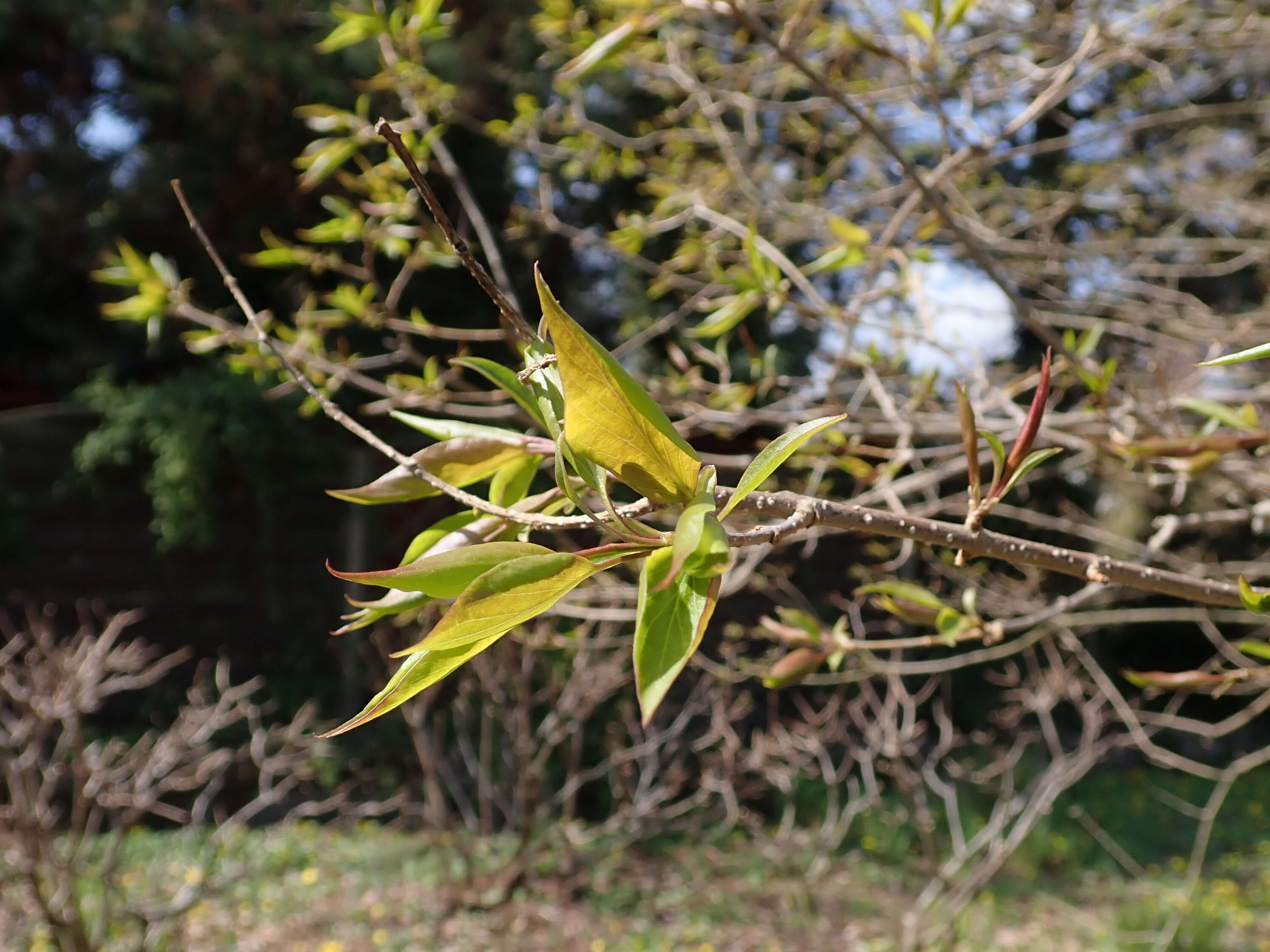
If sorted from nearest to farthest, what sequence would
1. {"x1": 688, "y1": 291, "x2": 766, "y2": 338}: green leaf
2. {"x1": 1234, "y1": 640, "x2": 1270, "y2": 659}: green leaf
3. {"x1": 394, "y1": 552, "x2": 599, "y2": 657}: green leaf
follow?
{"x1": 394, "y1": 552, "x2": 599, "y2": 657}: green leaf < {"x1": 1234, "y1": 640, "x2": 1270, "y2": 659}: green leaf < {"x1": 688, "y1": 291, "x2": 766, "y2": 338}: green leaf

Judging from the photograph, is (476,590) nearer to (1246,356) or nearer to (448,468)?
(448,468)

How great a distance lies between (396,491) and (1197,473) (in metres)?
1.22

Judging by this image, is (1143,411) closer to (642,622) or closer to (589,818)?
(642,622)

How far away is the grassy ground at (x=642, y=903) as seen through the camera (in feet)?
14.1

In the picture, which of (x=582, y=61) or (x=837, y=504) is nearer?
(x=837, y=504)

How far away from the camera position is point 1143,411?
181cm

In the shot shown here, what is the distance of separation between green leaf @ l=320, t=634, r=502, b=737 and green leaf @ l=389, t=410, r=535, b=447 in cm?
21

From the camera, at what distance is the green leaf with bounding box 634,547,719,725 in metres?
0.44

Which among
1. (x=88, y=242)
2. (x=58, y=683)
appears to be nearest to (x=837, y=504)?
(x=58, y=683)

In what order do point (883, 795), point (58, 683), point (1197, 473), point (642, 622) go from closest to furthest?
1. point (642, 622)
2. point (1197, 473)
3. point (58, 683)
4. point (883, 795)

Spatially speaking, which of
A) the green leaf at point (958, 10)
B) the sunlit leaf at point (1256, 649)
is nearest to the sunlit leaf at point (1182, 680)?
the sunlit leaf at point (1256, 649)

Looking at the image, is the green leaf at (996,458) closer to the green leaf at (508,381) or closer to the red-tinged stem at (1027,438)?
the red-tinged stem at (1027,438)

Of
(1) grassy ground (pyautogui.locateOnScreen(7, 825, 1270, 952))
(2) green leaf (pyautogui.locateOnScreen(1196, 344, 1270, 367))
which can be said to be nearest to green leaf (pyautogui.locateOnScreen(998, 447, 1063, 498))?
(2) green leaf (pyautogui.locateOnScreen(1196, 344, 1270, 367))

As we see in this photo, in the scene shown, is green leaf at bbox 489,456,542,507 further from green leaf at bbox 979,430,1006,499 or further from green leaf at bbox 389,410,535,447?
green leaf at bbox 979,430,1006,499
